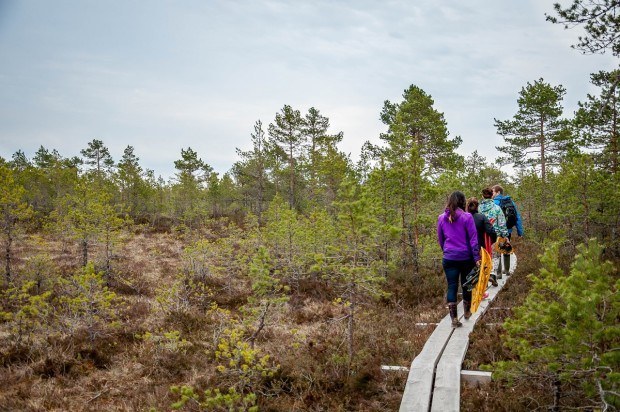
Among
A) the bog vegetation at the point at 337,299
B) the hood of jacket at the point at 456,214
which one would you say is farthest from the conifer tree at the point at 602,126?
the hood of jacket at the point at 456,214

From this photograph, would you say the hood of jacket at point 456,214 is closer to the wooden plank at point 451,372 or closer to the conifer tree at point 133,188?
the wooden plank at point 451,372

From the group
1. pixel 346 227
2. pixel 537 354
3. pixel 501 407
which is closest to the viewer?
pixel 537 354

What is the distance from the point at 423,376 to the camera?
453 cm

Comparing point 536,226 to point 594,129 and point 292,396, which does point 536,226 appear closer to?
point 594,129

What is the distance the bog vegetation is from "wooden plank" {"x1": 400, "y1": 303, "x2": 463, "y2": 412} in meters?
0.30

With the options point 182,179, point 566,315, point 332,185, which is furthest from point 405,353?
point 182,179

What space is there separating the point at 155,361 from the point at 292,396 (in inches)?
146

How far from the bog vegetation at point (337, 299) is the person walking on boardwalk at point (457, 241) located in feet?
3.22

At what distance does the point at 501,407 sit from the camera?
12.7 feet

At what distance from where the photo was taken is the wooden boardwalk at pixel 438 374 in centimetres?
402

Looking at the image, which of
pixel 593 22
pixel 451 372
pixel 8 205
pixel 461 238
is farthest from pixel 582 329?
pixel 8 205

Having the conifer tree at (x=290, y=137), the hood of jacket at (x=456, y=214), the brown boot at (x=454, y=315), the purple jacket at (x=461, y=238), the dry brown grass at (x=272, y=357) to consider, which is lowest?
the dry brown grass at (x=272, y=357)

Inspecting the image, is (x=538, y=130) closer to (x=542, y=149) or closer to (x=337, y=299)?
(x=542, y=149)

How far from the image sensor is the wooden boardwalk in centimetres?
402
